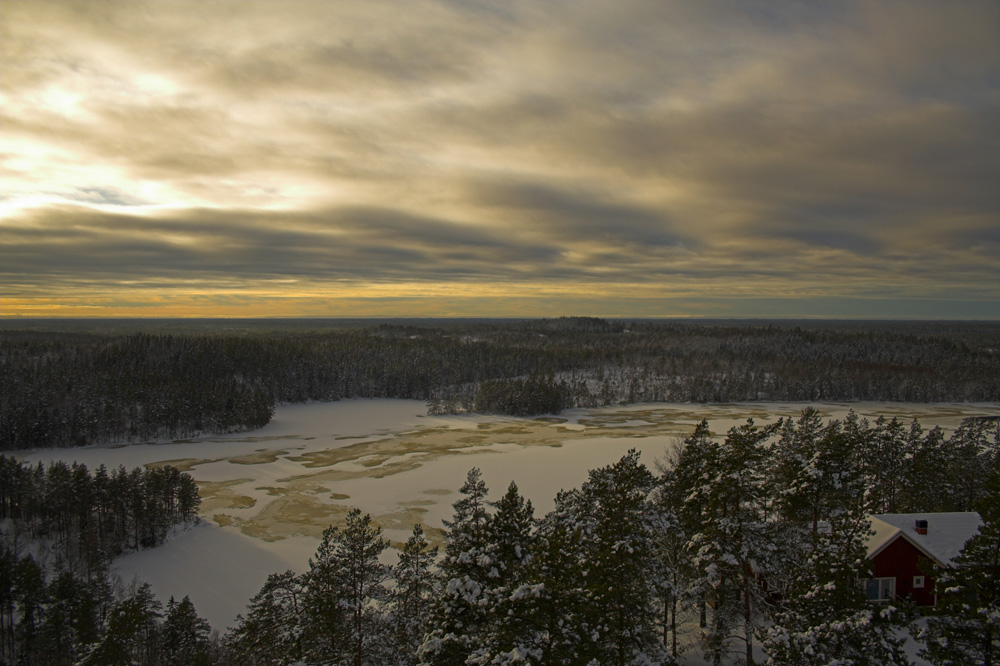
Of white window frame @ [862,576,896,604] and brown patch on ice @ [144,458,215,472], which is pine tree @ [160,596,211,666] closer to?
white window frame @ [862,576,896,604]

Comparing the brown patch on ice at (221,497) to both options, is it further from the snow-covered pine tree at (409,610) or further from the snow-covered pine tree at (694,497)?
the snow-covered pine tree at (694,497)

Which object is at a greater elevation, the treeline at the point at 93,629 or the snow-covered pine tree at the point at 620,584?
the snow-covered pine tree at the point at 620,584

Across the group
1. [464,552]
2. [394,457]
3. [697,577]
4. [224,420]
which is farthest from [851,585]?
[224,420]

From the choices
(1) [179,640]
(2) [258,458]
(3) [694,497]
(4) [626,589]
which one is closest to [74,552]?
(1) [179,640]

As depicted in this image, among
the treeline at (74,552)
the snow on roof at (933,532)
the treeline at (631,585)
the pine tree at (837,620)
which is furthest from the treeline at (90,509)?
the snow on roof at (933,532)

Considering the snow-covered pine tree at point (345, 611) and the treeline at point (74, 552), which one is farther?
the treeline at point (74, 552)

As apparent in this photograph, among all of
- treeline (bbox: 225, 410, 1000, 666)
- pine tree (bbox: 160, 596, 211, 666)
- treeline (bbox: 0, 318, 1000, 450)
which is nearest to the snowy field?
treeline (bbox: 0, 318, 1000, 450)

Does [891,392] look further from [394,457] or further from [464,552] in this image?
[464,552]
